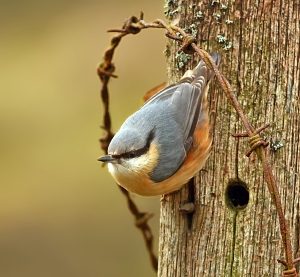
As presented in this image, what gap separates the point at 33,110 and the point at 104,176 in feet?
4.19

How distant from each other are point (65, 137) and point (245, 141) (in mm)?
6657

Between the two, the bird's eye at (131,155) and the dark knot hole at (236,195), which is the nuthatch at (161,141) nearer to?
the bird's eye at (131,155)

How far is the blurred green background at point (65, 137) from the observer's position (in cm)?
915

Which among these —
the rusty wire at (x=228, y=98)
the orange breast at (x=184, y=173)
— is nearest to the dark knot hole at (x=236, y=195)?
the orange breast at (x=184, y=173)

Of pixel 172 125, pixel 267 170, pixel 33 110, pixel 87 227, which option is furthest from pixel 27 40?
pixel 267 170

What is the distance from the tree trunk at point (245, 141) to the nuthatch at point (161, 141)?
0.11 m

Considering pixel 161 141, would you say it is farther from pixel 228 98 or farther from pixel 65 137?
pixel 65 137

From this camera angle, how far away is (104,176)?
9.97 m

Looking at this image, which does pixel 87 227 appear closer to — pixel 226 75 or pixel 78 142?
pixel 78 142

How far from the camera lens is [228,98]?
3.48 meters

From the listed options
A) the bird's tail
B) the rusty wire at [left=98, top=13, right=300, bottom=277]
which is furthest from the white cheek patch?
the bird's tail

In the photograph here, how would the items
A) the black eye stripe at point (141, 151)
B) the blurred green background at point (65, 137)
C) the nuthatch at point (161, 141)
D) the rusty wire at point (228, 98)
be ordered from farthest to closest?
the blurred green background at point (65, 137) → the black eye stripe at point (141, 151) → the nuthatch at point (161, 141) → the rusty wire at point (228, 98)

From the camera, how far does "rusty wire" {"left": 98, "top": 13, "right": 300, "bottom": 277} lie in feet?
10.9

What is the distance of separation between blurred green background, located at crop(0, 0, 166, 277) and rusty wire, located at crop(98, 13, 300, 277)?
4.22 m
